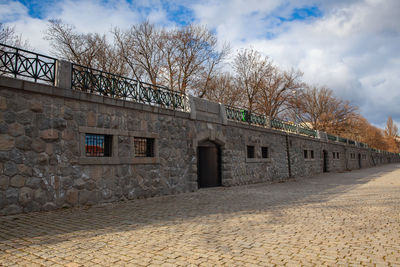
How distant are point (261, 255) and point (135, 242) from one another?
6.33 ft

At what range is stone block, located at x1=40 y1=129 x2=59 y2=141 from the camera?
24.0 feet

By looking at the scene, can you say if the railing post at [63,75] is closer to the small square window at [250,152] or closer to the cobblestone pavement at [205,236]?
the cobblestone pavement at [205,236]

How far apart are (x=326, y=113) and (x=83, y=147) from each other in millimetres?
37341

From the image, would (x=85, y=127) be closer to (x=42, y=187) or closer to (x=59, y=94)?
(x=59, y=94)

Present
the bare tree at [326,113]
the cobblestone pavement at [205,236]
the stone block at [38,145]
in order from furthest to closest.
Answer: the bare tree at [326,113]
the stone block at [38,145]
the cobblestone pavement at [205,236]

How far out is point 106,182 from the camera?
8570 mm

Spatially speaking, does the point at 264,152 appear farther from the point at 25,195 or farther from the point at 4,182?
the point at 4,182

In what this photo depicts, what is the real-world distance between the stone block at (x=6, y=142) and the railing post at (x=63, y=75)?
1779 millimetres

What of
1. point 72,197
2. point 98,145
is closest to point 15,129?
point 72,197

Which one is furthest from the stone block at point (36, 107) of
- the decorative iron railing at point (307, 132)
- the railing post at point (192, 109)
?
the decorative iron railing at point (307, 132)

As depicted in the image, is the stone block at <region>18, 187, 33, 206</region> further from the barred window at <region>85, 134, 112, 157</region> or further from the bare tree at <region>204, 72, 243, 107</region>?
the bare tree at <region>204, 72, 243, 107</region>

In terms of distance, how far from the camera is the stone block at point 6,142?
660 centimetres

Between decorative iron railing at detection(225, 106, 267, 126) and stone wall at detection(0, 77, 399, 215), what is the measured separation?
0.75 meters

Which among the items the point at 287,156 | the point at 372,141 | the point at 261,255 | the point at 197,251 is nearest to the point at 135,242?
the point at 197,251
